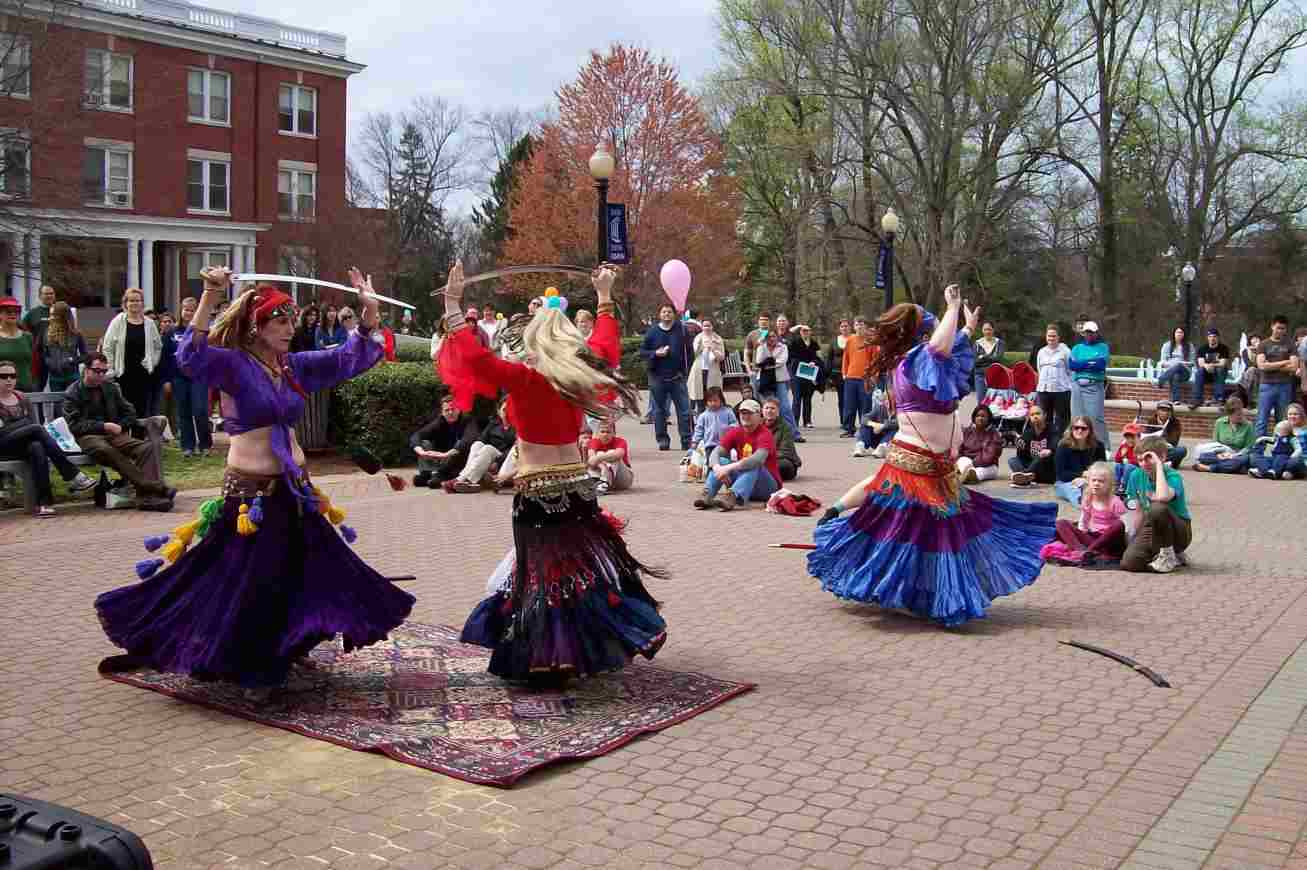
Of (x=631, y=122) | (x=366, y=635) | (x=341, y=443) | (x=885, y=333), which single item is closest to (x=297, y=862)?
(x=366, y=635)

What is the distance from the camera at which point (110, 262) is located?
124ft

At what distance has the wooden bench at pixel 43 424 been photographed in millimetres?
11047

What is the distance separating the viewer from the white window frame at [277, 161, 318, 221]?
4031 centimetres

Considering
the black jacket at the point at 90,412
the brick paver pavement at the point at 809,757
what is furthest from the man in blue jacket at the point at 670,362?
the brick paver pavement at the point at 809,757

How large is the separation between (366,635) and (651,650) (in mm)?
1299

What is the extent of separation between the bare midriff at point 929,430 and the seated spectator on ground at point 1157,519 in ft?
7.99

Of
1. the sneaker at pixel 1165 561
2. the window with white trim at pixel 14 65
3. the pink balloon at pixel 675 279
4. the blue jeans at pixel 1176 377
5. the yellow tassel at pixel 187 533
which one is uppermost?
the window with white trim at pixel 14 65

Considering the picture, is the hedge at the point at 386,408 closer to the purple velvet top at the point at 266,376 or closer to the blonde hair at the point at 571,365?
the purple velvet top at the point at 266,376

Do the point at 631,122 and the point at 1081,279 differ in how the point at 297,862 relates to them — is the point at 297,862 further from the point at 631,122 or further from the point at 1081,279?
the point at 1081,279

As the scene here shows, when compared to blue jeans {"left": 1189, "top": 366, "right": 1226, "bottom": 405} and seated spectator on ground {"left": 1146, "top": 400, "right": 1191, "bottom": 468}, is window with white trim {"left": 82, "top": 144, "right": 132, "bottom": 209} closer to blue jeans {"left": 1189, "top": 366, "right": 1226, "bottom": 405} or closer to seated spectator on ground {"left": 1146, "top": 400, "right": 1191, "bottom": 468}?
blue jeans {"left": 1189, "top": 366, "right": 1226, "bottom": 405}

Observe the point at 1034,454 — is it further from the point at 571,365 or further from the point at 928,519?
the point at 571,365

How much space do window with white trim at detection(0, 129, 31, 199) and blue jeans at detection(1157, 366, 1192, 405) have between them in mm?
18400

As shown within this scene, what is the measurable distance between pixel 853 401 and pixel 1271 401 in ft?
18.1

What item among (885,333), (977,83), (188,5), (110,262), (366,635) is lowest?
(366,635)
